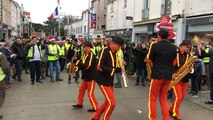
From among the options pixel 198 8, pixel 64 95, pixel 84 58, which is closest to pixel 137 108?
pixel 84 58

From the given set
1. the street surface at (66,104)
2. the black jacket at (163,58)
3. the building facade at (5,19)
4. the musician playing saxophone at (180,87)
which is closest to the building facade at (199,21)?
the street surface at (66,104)

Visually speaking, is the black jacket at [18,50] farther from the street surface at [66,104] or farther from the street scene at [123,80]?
the street surface at [66,104]

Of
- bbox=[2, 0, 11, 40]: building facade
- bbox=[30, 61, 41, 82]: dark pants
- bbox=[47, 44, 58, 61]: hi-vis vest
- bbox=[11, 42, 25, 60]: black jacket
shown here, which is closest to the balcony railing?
bbox=[47, 44, 58, 61]: hi-vis vest

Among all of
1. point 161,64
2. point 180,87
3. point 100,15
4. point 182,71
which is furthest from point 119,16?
point 161,64

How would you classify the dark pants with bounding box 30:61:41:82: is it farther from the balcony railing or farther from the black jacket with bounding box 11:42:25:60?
the balcony railing

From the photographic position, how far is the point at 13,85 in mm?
11273

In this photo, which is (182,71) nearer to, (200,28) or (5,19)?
(200,28)

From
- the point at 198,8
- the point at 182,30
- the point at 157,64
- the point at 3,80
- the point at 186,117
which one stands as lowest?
the point at 186,117

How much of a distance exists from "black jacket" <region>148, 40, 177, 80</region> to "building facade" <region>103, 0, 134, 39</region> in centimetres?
2021

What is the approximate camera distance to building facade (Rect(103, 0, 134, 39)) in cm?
2798

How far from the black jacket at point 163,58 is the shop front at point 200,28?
964 cm

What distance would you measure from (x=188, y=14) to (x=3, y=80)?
13104mm

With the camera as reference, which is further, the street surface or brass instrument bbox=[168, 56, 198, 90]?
the street surface

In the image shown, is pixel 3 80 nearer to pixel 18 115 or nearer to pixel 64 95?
pixel 18 115
